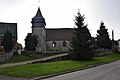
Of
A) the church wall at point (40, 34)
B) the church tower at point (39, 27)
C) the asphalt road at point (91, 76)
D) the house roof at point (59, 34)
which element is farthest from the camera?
the house roof at point (59, 34)

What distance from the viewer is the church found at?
3489 inches

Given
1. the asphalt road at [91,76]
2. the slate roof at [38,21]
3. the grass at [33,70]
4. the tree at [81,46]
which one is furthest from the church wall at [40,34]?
the asphalt road at [91,76]

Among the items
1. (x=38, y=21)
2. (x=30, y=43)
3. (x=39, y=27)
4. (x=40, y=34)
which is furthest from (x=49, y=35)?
(x=30, y=43)

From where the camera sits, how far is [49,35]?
97250 mm

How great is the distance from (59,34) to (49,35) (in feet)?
12.7

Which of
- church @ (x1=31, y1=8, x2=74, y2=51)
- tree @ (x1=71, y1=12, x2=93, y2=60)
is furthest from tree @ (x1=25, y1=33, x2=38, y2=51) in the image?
tree @ (x1=71, y1=12, x2=93, y2=60)

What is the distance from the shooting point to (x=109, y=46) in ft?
286

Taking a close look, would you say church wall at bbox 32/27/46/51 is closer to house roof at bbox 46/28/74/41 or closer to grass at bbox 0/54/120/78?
house roof at bbox 46/28/74/41

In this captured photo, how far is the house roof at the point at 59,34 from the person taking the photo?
96.6 m

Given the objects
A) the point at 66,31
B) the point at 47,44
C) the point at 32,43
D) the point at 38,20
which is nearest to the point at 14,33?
the point at 32,43

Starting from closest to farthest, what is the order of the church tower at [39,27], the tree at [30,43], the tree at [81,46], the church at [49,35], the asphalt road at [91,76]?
the asphalt road at [91,76] < the tree at [81,46] < the tree at [30,43] < the church tower at [39,27] < the church at [49,35]

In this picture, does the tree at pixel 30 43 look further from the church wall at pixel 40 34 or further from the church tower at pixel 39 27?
the church tower at pixel 39 27

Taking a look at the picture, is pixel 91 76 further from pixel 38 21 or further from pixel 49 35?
pixel 49 35

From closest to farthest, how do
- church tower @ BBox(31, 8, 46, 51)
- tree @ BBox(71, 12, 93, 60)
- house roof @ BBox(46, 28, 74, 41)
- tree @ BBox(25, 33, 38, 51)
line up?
tree @ BBox(71, 12, 93, 60) → tree @ BBox(25, 33, 38, 51) → church tower @ BBox(31, 8, 46, 51) → house roof @ BBox(46, 28, 74, 41)
